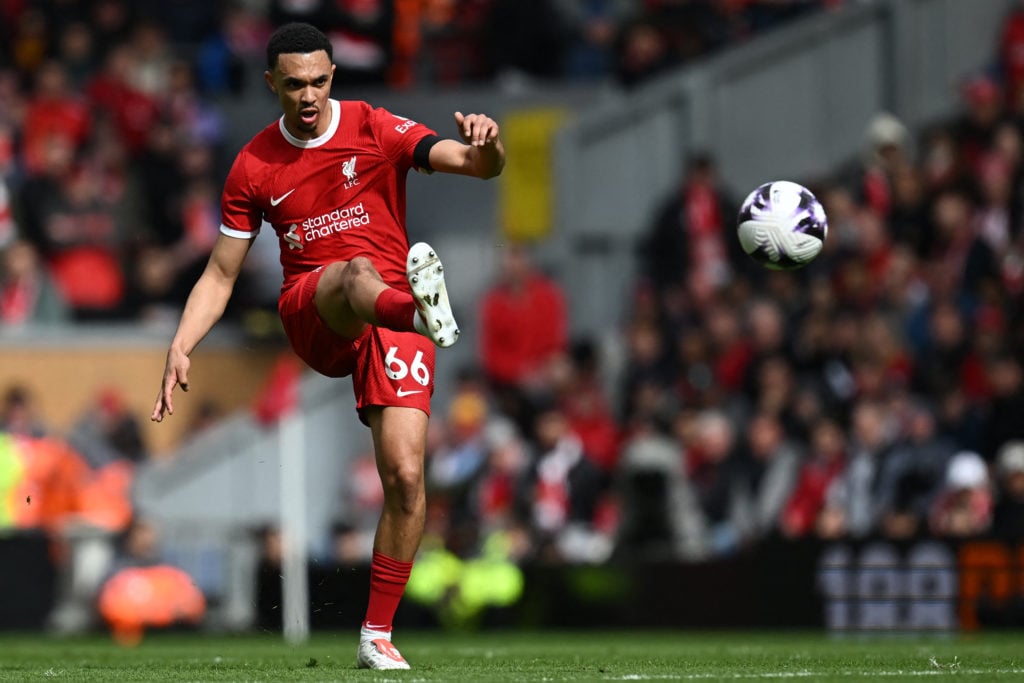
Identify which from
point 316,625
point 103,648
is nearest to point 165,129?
point 316,625

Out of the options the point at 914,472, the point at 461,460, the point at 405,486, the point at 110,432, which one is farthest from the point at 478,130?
the point at 110,432

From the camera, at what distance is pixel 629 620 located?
15.2 metres

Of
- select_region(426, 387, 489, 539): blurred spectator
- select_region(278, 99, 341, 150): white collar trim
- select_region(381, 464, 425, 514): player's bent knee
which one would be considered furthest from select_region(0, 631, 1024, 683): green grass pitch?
select_region(426, 387, 489, 539): blurred spectator

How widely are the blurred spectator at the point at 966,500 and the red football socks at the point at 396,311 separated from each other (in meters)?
6.38

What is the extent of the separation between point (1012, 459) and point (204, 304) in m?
6.52

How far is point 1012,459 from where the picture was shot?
13.7m

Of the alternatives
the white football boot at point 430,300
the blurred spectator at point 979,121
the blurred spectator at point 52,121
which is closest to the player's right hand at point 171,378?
the white football boot at point 430,300

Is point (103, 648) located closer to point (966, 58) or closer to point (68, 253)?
point (68, 253)

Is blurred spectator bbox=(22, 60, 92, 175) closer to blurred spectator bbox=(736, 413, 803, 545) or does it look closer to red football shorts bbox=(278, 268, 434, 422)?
blurred spectator bbox=(736, 413, 803, 545)

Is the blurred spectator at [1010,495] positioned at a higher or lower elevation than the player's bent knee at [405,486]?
higher

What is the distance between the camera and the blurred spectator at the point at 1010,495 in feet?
44.8

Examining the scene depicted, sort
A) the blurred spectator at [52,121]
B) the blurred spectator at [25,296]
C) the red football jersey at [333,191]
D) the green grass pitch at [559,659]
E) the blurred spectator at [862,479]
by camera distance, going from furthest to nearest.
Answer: the blurred spectator at [52,121], the blurred spectator at [25,296], the blurred spectator at [862,479], the red football jersey at [333,191], the green grass pitch at [559,659]

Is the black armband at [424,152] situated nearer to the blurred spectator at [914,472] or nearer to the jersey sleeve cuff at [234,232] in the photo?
the jersey sleeve cuff at [234,232]

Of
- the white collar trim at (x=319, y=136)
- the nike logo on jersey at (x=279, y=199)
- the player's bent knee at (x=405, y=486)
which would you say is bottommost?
the player's bent knee at (x=405, y=486)
